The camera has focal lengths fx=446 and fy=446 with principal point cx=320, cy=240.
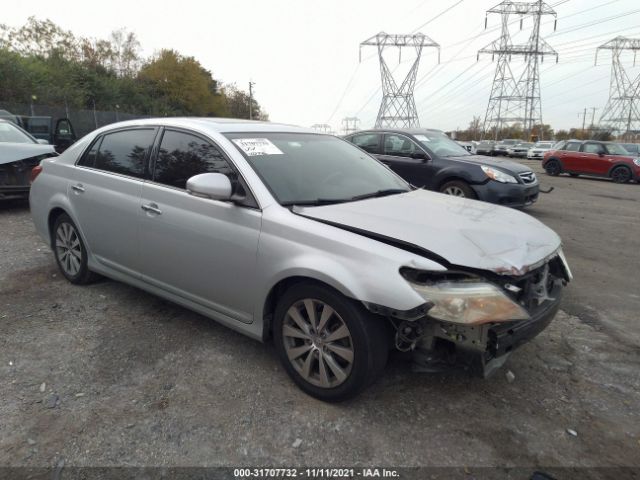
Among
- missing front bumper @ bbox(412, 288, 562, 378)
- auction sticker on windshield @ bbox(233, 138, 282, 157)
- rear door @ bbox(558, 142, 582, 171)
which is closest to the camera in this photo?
missing front bumper @ bbox(412, 288, 562, 378)

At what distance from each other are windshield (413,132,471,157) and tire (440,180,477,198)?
67 cm

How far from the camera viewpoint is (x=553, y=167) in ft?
60.8

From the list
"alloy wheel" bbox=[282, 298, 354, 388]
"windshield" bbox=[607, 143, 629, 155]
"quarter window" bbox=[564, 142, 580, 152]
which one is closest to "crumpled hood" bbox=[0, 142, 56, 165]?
"alloy wheel" bbox=[282, 298, 354, 388]

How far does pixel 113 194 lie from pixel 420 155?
18.4 feet

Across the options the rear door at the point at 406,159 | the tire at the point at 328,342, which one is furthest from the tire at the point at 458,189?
the tire at the point at 328,342

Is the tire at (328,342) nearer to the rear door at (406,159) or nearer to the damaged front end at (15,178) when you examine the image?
the rear door at (406,159)

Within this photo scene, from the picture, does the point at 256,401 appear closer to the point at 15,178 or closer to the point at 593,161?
the point at 15,178

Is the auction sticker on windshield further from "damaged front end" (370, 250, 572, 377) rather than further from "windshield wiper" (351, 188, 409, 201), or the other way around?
"damaged front end" (370, 250, 572, 377)

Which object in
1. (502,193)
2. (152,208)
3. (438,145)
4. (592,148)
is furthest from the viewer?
(592,148)

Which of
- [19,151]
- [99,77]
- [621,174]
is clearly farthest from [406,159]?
[99,77]

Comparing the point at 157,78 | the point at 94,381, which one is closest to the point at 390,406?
the point at 94,381

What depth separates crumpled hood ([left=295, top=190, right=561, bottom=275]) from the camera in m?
2.43

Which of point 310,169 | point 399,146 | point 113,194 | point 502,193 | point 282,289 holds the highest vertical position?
point 399,146

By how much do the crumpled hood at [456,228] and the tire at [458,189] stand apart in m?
4.13
